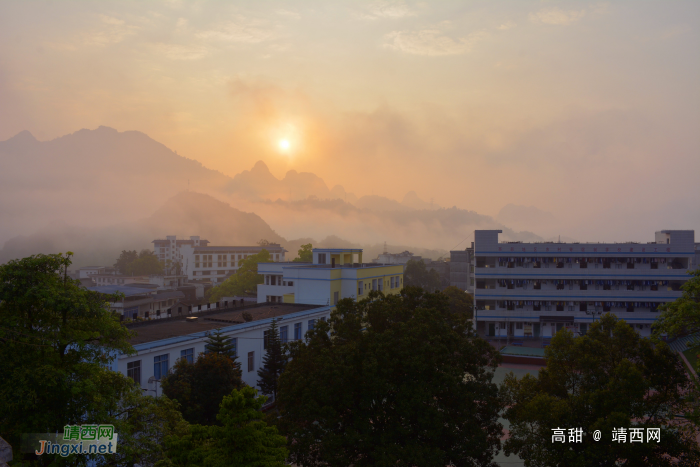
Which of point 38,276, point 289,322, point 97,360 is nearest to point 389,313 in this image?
point 97,360

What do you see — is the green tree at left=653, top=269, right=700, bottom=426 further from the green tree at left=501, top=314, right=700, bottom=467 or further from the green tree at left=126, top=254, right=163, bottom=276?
the green tree at left=126, top=254, right=163, bottom=276

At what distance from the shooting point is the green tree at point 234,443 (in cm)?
1101

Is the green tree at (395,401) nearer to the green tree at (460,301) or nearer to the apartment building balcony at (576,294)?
the apartment building balcony at (576,294)

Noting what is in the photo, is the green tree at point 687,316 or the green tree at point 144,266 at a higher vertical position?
the green tree at point 144,266

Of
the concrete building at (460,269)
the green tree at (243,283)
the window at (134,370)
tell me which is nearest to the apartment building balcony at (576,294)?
the green tree at (243,283)

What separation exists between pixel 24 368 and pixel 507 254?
50575 mm

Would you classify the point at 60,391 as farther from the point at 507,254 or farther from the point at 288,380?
the point at 507,254

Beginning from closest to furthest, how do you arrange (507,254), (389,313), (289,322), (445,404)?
(445,404) < (389,313) < (289,322) < (507,254)

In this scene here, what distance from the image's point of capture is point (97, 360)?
39.7 ft

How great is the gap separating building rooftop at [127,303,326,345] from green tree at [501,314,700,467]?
17.0 m

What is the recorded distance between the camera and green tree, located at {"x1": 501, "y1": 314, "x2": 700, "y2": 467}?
48.1ft

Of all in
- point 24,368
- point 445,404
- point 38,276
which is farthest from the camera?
point 445,404

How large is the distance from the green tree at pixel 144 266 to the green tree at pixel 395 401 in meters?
112

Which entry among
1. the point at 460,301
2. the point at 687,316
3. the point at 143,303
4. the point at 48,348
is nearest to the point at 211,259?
the point at 143,303
